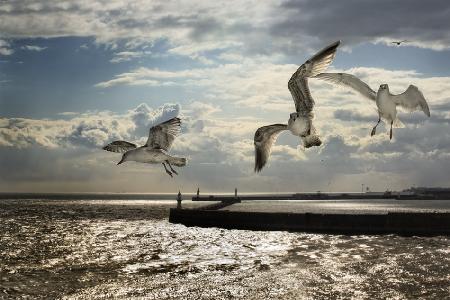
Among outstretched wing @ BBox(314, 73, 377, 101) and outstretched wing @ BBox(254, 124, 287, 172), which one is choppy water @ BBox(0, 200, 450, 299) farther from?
outstretched wing @ BBox(314, 73, 377, 101)

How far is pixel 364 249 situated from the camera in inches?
1415

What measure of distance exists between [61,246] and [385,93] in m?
35.2

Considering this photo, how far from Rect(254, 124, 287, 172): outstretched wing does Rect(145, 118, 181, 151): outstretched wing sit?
197 centimetres

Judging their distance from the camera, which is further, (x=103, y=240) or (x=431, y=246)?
(x=103, y=240)

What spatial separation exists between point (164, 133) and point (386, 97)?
14.0ft

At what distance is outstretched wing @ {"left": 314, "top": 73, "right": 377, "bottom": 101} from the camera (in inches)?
352

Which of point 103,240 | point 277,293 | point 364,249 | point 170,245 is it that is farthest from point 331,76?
point 103,240

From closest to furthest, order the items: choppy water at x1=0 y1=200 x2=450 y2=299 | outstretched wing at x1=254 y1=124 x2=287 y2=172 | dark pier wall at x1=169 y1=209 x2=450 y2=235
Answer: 1. outstretched wing at x1=254 y1=124 x2=287 y2=172
2. choppy water at x1=0 y1=200 x2=450 y2=299
3. dark pier wall at x1=169 y1=209 x2=450 y2=235

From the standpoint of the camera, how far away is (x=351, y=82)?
9234 millimetres

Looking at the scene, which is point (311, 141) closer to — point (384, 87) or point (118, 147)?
point (384, 87)

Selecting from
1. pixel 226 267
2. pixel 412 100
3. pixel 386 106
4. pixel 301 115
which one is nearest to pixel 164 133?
pixel 301 115

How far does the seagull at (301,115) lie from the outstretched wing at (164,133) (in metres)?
2.03

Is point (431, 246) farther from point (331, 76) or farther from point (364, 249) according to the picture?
point (331, 76)

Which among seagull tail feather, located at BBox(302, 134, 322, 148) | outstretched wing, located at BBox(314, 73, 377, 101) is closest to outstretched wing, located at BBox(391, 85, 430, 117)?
outstretched wing, located at BBox(314, 73, 377, 101)
